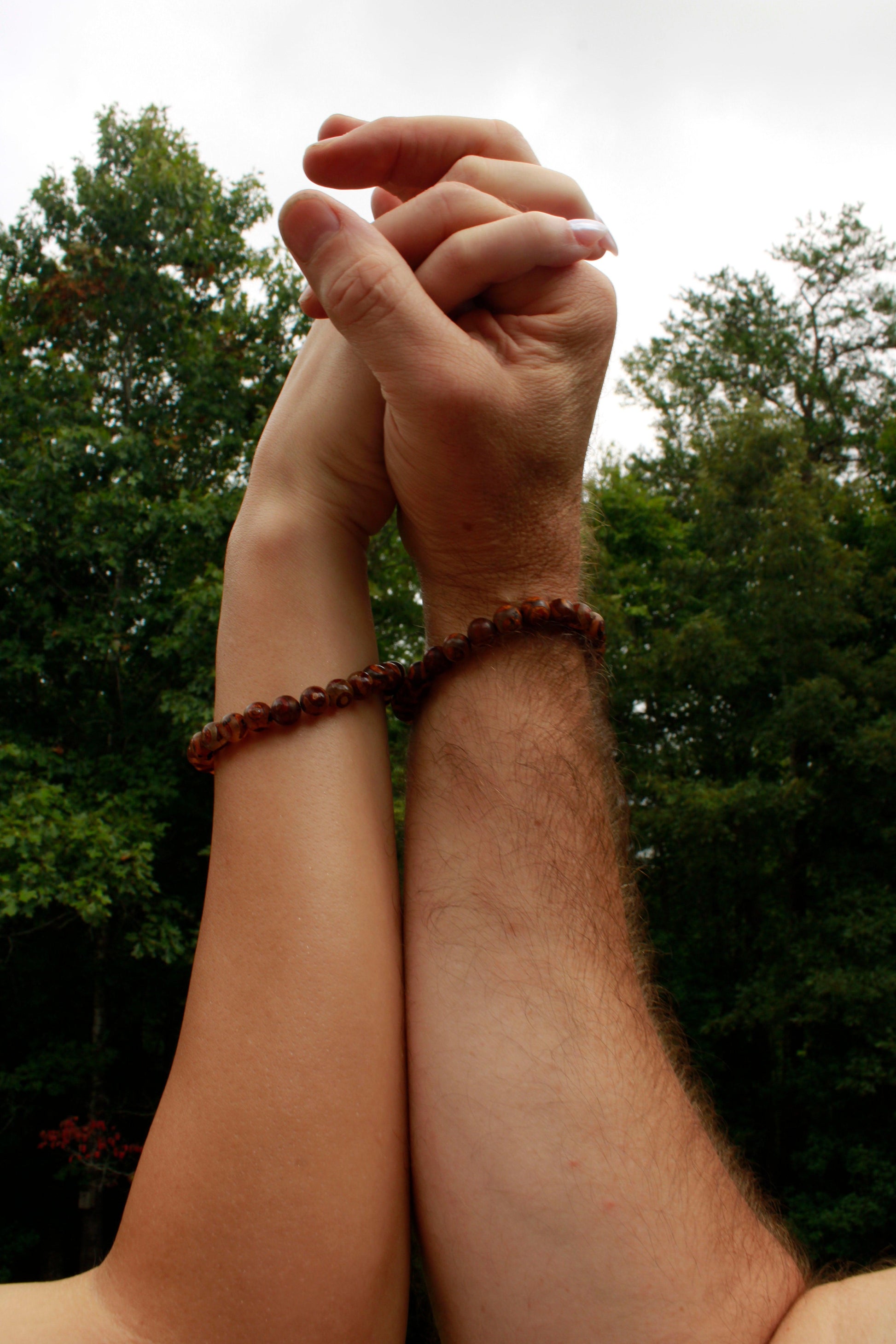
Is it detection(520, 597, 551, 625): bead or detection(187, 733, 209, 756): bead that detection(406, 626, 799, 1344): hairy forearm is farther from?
detection(187, 733, 209, 756): bead

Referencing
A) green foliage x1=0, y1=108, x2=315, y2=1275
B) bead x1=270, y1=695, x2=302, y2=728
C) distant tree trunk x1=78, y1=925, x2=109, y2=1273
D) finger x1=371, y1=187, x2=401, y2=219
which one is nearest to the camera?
bead x1=270, y1=695, x2=302, y2=728

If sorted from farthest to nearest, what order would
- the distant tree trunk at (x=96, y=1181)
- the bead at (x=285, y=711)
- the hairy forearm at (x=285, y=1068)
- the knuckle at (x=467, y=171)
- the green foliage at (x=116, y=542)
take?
the distant tree trunk at (x=96, y=1181)
the green foliage at (x=116, y=542)
the knuckle at (x=467, y=171)
the bead at (x=285, y=711)
the hairy forearm at (x=285, y=1068)

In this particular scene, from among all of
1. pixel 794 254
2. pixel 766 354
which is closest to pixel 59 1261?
pixel 766 354

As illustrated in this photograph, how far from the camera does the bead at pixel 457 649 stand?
40.3 inches

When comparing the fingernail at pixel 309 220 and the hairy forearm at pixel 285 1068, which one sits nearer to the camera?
the hairy forearm at pixel 285 1068

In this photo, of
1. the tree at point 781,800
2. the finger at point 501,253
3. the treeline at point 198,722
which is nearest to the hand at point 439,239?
the finger at point 501,253

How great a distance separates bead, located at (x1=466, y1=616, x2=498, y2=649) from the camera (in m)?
1.02

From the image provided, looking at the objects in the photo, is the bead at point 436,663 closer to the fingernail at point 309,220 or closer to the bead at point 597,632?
the bead at point 597,632

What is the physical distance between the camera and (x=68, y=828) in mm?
8133

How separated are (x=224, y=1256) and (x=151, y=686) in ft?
34.9

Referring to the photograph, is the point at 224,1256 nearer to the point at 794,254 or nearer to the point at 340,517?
the point at 340,517

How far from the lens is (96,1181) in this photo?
33.2 feet

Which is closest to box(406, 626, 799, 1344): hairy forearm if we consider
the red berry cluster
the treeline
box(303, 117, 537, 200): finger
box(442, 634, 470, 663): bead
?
box(442, 634, 470, 663): bead

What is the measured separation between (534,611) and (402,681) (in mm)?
181
